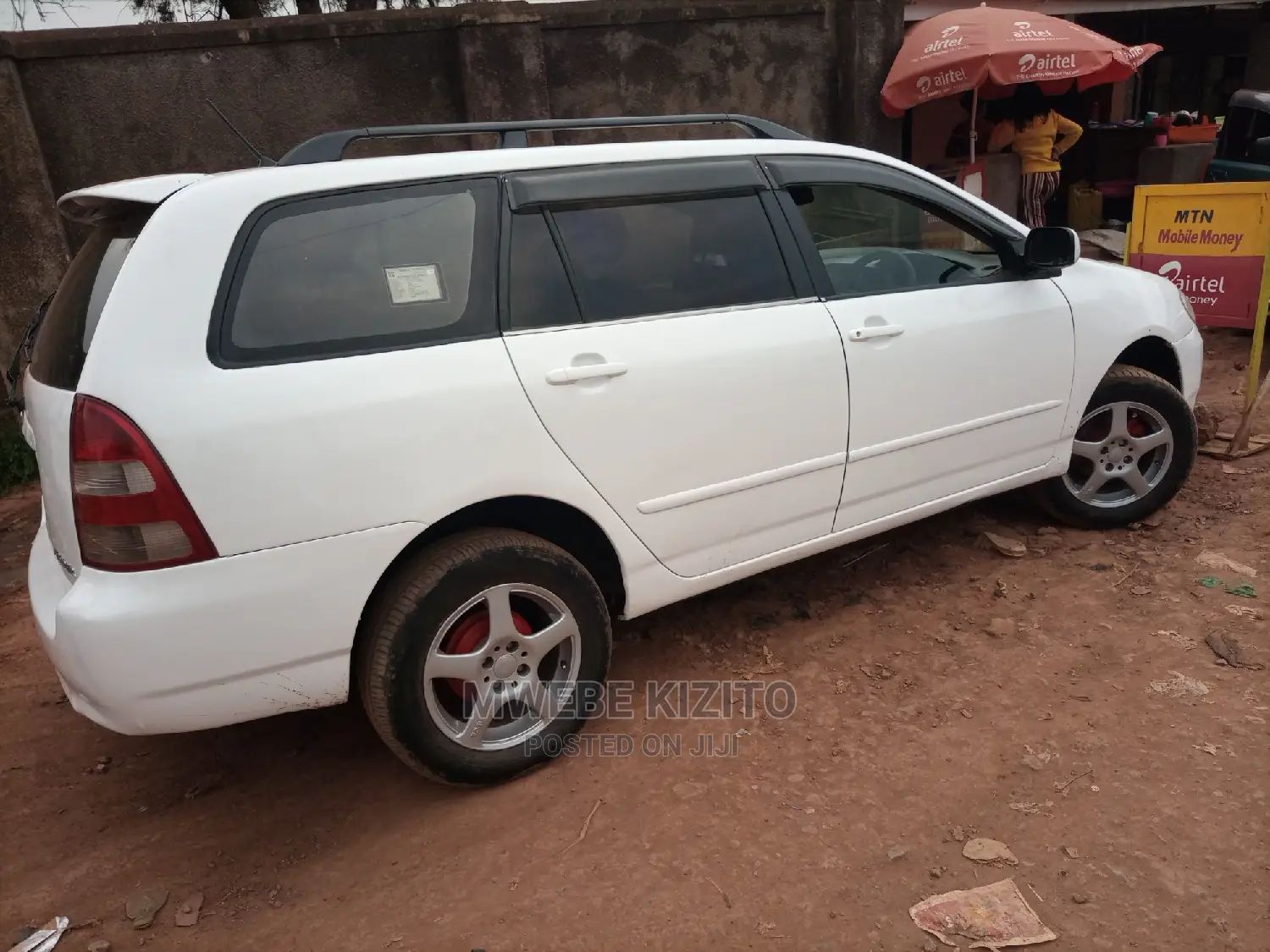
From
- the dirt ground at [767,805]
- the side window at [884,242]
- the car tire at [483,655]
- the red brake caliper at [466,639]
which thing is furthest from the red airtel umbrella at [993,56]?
the red brake caliper at [466,639]

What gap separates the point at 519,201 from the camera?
104 inches

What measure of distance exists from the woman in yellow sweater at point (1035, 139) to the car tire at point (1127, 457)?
535 cm

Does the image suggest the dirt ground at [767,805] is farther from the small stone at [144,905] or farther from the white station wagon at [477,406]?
the white station wagon at [477,406]

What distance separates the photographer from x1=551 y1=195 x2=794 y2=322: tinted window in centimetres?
272

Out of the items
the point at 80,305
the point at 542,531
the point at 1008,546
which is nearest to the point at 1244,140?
the point at 1008,546

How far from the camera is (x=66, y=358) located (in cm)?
229

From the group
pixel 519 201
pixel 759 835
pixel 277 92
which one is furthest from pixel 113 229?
pixel 277 92

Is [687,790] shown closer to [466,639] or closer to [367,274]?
[466,639]

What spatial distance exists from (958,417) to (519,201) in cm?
180

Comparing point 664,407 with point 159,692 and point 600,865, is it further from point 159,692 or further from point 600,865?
point 159,692

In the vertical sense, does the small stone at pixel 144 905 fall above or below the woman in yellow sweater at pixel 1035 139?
below

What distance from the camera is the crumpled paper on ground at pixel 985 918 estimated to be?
2.11m

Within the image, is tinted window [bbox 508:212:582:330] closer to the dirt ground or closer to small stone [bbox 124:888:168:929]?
the dirt ground

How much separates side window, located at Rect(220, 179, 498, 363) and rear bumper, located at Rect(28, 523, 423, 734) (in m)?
0.51
